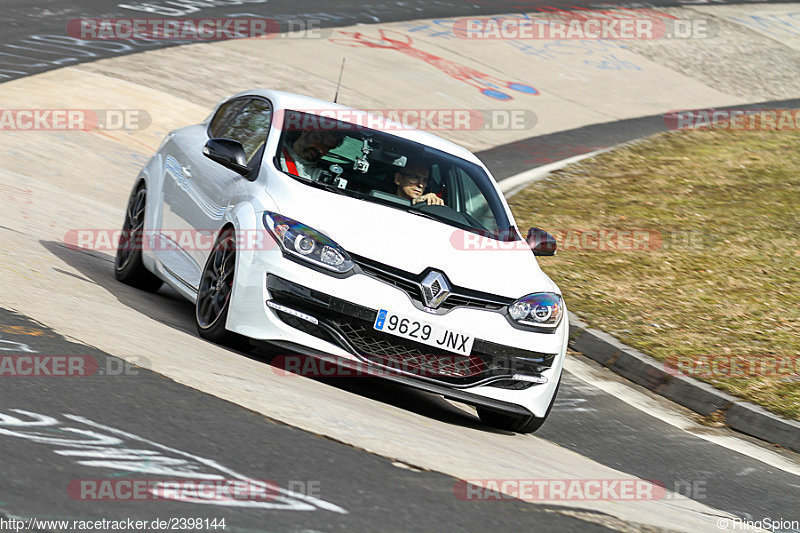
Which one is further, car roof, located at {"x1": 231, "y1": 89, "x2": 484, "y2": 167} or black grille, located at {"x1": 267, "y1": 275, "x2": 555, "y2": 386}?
car roof, located at {"x1": 231, "y1": 89, "x2": 484, "y2": 167}

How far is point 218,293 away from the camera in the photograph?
7.02m

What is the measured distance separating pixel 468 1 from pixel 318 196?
73.7ft

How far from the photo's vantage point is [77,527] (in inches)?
154

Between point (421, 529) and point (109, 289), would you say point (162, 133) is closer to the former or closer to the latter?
point (109, 289)

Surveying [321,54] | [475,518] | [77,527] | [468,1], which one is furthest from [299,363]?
[468,1]

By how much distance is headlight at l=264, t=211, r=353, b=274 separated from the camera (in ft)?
21.5

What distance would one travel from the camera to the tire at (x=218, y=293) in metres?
6.89

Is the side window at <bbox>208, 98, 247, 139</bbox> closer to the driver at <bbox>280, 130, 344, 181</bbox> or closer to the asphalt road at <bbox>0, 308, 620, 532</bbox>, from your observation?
the driver at <bbox>280, 130, 344, 181</bbox>
